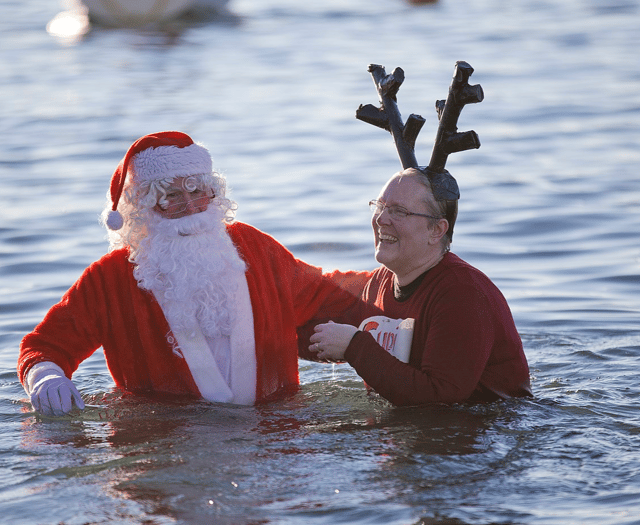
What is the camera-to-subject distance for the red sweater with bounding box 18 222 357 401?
4.87 meters

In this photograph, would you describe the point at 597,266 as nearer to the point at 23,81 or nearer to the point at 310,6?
the point at 23,81

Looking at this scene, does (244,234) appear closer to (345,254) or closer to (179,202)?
(179,202)

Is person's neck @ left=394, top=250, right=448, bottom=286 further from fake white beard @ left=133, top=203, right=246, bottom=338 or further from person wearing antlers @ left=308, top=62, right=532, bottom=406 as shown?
fake white beard @ left=133, top=203, right=246, bottom=338

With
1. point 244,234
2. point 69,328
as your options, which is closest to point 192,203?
point 244,234

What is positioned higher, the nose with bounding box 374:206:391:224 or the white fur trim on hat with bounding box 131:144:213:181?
the white fur trim on hat with bounding box 131:144:213:181

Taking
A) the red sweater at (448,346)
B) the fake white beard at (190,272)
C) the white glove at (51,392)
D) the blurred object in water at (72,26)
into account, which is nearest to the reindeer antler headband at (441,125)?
the red sweater at (448,346)

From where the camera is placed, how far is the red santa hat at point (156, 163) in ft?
16.1

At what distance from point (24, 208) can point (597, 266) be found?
5751mm

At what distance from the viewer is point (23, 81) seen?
20.2 metres

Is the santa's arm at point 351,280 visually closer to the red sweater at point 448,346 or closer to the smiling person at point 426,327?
the smiling person at point 426,327

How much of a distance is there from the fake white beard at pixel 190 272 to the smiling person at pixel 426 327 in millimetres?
557

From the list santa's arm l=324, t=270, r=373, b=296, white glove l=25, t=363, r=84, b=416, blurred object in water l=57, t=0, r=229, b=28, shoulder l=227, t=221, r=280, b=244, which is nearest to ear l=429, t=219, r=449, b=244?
santa's arm l=324, t=270, r=373, b=296

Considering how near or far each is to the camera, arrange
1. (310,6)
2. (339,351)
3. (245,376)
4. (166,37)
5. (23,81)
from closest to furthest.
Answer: (339,351) < (245,376) < (23,81) < (166,37) < (310,6)

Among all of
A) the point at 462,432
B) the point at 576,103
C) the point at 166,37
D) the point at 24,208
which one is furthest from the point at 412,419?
the point at 166,37
